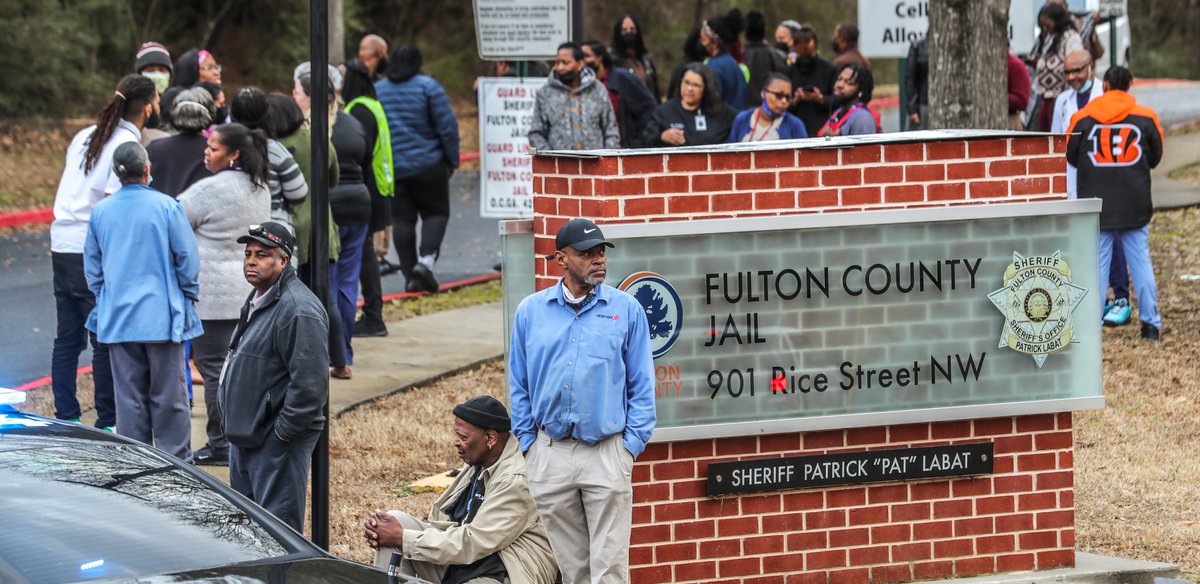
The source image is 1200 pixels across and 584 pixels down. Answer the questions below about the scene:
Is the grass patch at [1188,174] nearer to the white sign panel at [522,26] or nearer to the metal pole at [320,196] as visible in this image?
the white sign panel at [522,26]

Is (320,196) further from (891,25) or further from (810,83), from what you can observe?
(810,83)

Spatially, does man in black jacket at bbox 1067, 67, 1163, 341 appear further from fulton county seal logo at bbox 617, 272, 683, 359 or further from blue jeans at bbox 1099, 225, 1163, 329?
fulton county seal logo at bbox 617, 272, 683, 359

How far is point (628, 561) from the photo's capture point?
6.16 metres

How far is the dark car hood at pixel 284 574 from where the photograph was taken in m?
4.18

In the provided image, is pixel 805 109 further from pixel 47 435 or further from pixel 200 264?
pixel 47 435

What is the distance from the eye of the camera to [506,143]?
13.4 meters

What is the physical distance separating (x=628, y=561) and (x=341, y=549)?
175 centimetres

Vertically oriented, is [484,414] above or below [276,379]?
below

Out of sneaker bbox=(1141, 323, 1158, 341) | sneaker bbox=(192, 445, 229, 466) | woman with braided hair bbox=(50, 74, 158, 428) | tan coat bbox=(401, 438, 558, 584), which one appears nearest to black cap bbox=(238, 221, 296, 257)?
tan coat bbox=(401, 438, 558, 584)

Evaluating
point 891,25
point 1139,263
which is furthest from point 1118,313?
point 891,25

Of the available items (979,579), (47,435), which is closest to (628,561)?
(979,579)

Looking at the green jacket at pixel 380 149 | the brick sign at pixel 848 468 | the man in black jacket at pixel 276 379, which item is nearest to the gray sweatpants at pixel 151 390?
the man in black jacket at pixel 276 379

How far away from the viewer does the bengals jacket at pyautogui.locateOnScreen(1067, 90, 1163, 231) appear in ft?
35.5

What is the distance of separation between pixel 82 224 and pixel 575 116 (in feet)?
13.8
